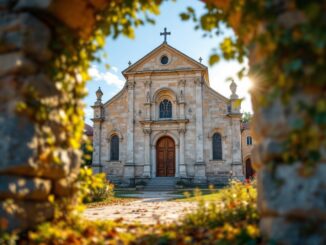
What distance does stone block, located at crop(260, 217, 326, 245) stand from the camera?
2186 millimetres

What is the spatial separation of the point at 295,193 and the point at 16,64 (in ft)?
8.91

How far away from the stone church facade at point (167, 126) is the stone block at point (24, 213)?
18577 millimetres

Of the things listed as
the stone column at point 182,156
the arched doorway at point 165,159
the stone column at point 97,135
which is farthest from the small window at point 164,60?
the arched doorway at point 165,159

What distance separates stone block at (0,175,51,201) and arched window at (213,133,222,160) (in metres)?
19.7

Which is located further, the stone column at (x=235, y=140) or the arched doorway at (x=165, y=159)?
the arched doorway at (x=165, y=159)

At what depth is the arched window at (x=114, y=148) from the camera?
76.0ft

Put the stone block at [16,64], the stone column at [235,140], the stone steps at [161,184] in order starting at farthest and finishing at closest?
the stone column at [235,140]
the stone steps at [161,184]
the stone block at [16,64]

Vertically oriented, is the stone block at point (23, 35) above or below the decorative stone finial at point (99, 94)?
below

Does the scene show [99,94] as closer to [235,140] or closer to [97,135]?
[97,135]

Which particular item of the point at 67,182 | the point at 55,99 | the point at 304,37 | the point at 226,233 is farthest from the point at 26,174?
the point at 304,37

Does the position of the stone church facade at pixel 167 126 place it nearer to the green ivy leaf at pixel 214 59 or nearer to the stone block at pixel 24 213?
the stone block at pixel 24 213

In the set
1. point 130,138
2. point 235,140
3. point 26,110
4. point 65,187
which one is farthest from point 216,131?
point 26,110

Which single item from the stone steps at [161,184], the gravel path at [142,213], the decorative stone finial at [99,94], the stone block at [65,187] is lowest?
the stone steps at [161,184]

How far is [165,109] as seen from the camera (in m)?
23.3
